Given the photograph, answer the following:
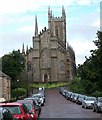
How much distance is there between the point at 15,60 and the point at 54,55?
39.0 m

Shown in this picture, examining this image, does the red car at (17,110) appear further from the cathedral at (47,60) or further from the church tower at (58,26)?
the church tower at (58,26)

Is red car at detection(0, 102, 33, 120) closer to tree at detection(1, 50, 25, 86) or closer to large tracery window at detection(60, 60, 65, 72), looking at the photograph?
tree at detection(1, 50, 25, 86)

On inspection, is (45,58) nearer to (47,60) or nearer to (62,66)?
(47,60)

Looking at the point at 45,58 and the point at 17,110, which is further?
the point at 45,58

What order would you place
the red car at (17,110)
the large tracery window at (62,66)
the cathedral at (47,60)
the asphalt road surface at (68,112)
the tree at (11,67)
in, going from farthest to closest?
1. the large tracery window at (62,66)
2. the cathedral at (47,60)
3. the tree at (11,67)
4. the asphalt road surface at (68,112)
5. the red car at (17,110)

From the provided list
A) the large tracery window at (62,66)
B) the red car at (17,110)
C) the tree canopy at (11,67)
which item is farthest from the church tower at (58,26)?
the red car at (17,110)

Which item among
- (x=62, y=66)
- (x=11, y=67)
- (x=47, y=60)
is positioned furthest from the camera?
(x=62, y=66)

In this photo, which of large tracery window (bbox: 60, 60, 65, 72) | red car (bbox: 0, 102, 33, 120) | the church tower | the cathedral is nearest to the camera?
red car (bbox: 0, 102, 33, 120)

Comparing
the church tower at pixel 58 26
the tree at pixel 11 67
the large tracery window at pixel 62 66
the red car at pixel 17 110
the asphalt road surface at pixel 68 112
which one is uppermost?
the church tower at pixel 58 26

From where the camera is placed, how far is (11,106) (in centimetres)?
1739

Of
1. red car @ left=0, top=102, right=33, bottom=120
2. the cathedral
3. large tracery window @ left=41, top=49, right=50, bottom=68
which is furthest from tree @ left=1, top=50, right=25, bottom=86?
red car @ left=0, top=102, right=33, bottom=120

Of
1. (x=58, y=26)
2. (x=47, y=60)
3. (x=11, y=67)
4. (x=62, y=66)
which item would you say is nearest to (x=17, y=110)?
(x=11, y=67)

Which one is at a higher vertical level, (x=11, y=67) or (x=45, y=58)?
(x=45, y=58)

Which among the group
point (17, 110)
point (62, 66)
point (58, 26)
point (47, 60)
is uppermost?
point (58, 26)
